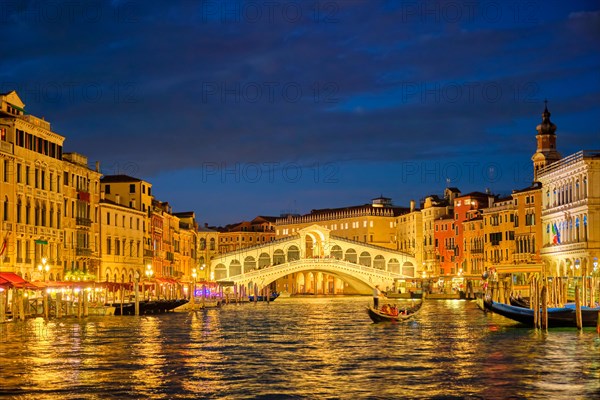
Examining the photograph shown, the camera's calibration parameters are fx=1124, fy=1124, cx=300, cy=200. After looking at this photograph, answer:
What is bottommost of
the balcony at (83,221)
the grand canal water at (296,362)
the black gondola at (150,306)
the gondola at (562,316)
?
the grand canal water at (296,362)

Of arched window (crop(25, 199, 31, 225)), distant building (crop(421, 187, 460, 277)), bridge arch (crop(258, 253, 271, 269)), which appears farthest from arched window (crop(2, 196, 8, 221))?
distant building (crop(421, 187, 460, 277))

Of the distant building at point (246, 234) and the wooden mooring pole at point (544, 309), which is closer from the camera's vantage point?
the wooden mooring pole at point (544, 309)

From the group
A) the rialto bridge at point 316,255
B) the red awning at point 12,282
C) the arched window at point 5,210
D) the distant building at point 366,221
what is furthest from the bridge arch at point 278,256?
the red awning at point 12,282

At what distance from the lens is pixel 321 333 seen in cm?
3694

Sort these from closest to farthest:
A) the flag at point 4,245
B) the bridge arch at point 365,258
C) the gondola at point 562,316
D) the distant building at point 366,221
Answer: the gondola at point 562,316, the flag at point 4,245, the bridge arch at point 365,258, the distant building at point 366,221

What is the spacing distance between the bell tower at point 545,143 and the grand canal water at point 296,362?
2076 inches

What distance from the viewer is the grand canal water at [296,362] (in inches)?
816

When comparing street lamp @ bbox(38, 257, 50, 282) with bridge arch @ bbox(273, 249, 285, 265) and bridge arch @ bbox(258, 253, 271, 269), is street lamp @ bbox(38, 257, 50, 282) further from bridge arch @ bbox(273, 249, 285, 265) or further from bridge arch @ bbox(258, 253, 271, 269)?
bridge arch @ bbox(273, 249, 285, 265)

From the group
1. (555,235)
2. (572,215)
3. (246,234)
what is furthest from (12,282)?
(246,234)

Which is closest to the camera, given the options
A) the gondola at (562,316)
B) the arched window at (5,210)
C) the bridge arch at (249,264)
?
the gondola at (562,316)

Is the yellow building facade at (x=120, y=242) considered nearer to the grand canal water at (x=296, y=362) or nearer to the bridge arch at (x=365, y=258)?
the grand canal water at (x=296, y=362)

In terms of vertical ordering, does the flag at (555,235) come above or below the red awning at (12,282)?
above

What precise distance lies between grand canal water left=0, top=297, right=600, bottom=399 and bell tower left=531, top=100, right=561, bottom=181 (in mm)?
52740

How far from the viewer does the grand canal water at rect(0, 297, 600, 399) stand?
20719 mm
